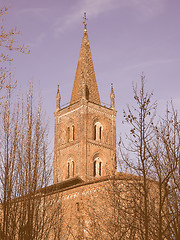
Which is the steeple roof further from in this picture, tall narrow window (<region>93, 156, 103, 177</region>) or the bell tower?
tall narrow window (<region>93, 156, 103, 177</region>)

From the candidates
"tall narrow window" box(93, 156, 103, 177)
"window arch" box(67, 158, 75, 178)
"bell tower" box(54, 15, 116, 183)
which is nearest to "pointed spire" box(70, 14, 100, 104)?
"bell tower" box(54, 15, 116, 183)

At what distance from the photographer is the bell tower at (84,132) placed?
4462cm

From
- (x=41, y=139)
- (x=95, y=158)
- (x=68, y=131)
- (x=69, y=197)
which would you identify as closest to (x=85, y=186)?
(x=69, y=197)

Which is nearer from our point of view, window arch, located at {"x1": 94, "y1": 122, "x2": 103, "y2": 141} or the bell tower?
the bell tower

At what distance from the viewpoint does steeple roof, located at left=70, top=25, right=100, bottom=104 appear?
4788 centimetres

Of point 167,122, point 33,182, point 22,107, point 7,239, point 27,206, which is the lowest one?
point 7,239

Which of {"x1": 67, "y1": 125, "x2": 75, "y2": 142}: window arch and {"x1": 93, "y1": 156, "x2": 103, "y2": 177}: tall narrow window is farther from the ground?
{"x1": 67, "y1": 125, "x2": 75, "y2": 142}: window arch

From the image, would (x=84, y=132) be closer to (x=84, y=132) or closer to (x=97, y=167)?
(x=84, y=132)

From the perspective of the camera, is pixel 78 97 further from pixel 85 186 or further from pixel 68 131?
pixel 85 186

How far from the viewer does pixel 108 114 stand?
4847cm

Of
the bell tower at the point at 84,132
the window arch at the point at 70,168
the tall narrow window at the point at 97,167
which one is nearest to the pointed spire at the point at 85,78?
the bell tower at the point at 84,132

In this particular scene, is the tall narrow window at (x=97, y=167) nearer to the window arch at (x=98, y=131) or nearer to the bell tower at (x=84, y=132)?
the bell tower at (x=84, y=132)

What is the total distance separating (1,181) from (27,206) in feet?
3.58

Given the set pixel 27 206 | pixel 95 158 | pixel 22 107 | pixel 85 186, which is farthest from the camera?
pixel 95 158
